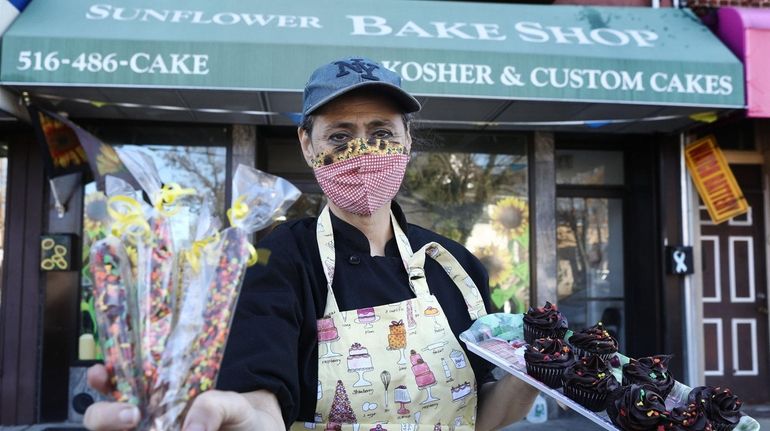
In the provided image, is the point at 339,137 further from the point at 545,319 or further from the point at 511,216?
the point at 511,216

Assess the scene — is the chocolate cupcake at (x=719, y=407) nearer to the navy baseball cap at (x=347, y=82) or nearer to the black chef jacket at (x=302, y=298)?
the black chef jacket at (x=302, y=298)

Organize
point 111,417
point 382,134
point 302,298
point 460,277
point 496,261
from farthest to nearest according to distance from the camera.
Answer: point 496,261
point 460,277
point 382,134
point 302,298
point 111,417

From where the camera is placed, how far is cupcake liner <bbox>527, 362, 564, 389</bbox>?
4.83ft

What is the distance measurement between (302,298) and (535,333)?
0.76 metres

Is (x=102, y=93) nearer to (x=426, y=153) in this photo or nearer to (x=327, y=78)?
(x=426, y=153)

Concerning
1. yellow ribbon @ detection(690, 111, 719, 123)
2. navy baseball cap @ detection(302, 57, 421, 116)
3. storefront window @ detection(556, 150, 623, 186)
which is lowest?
navy baseball cap @ detection(302, 57, 421, 116)

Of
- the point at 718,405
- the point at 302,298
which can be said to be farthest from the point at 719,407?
the point at 302,298

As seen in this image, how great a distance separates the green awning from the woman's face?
306 centimetres

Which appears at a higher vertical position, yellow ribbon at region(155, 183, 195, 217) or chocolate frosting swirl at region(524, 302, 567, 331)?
yellow ribbon at region(155, 183, 195, 217)

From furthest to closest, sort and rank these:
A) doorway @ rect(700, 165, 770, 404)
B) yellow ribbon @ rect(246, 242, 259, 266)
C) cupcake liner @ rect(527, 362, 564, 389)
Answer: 1. doorway @ rect(700, 165, 770, 404)
2. cupcake liner @ rect(527, 362, 564, 389)
3. yellow ribbon @ rect(246, 242, 259, 266)

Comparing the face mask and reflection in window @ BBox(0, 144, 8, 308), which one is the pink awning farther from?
reflection in window @ BBox(0, 144, 8, 308)

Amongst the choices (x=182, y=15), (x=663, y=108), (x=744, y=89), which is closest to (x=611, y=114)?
(x=663, y=108)

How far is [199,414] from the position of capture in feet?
2.85

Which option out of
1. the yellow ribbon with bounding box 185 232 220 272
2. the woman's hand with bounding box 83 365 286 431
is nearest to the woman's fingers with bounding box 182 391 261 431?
the woman's hand with bounding box 83 365 286 431
